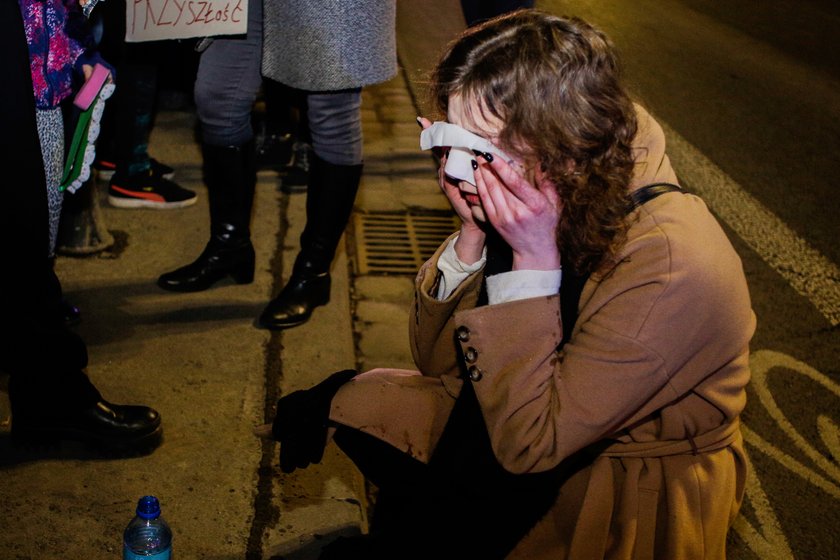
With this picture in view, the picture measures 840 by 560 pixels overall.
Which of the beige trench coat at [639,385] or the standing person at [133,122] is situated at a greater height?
the beige trench coat at [639,385]

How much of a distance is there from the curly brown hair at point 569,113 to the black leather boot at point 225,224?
1886 millimetres

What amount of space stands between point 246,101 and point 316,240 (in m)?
0.57

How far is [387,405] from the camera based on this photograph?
2150mm

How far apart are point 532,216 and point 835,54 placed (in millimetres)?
9540

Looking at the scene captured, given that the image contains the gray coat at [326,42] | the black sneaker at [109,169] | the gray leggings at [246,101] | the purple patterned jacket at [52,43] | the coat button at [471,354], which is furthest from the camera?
the black sneaker at [109,169]

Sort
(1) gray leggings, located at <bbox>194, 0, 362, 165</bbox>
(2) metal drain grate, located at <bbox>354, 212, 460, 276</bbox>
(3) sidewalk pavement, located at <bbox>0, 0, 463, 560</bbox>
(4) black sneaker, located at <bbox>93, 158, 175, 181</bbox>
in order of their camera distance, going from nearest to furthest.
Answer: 1. (3) sidewalk pavement, located at <bbox>0, 0, 463, 560</bbox>
2. (1) gray leggings, located at <bbox>194, 0, 362, 165</bbox>
3. (2) metal drain grate, located at <bbox>354, 212, 460, 276</bbox>
4. (4) black sneaker, located at <bbox>93, 158, 175, 181</bbox>

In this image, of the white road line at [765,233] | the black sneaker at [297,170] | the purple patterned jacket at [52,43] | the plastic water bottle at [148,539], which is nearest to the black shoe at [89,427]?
the plastic water bottle at [148,539]

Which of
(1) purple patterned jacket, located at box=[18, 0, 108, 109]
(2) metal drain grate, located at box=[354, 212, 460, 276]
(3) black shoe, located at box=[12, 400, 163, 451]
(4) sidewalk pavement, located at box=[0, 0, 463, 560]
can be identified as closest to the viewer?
(1) purple patterned jacket, located at box=[18, 0, 108, 109]

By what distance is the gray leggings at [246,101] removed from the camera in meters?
3.39

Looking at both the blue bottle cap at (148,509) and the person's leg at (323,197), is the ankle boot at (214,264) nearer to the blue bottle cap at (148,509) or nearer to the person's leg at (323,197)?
the person's leg at (323,197)

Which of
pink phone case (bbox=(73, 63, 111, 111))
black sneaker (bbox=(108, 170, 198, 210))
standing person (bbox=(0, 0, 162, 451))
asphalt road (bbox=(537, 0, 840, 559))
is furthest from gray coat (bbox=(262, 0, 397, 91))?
asphalt road (bbox=(537, 0, 840, 559))

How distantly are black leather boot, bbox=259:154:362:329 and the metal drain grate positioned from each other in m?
0.56

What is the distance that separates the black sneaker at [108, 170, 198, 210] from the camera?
4398 mm

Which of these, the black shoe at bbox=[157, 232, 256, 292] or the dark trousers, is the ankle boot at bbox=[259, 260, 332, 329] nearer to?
the black shoe at bbox=[157, 232, 256, 292]
